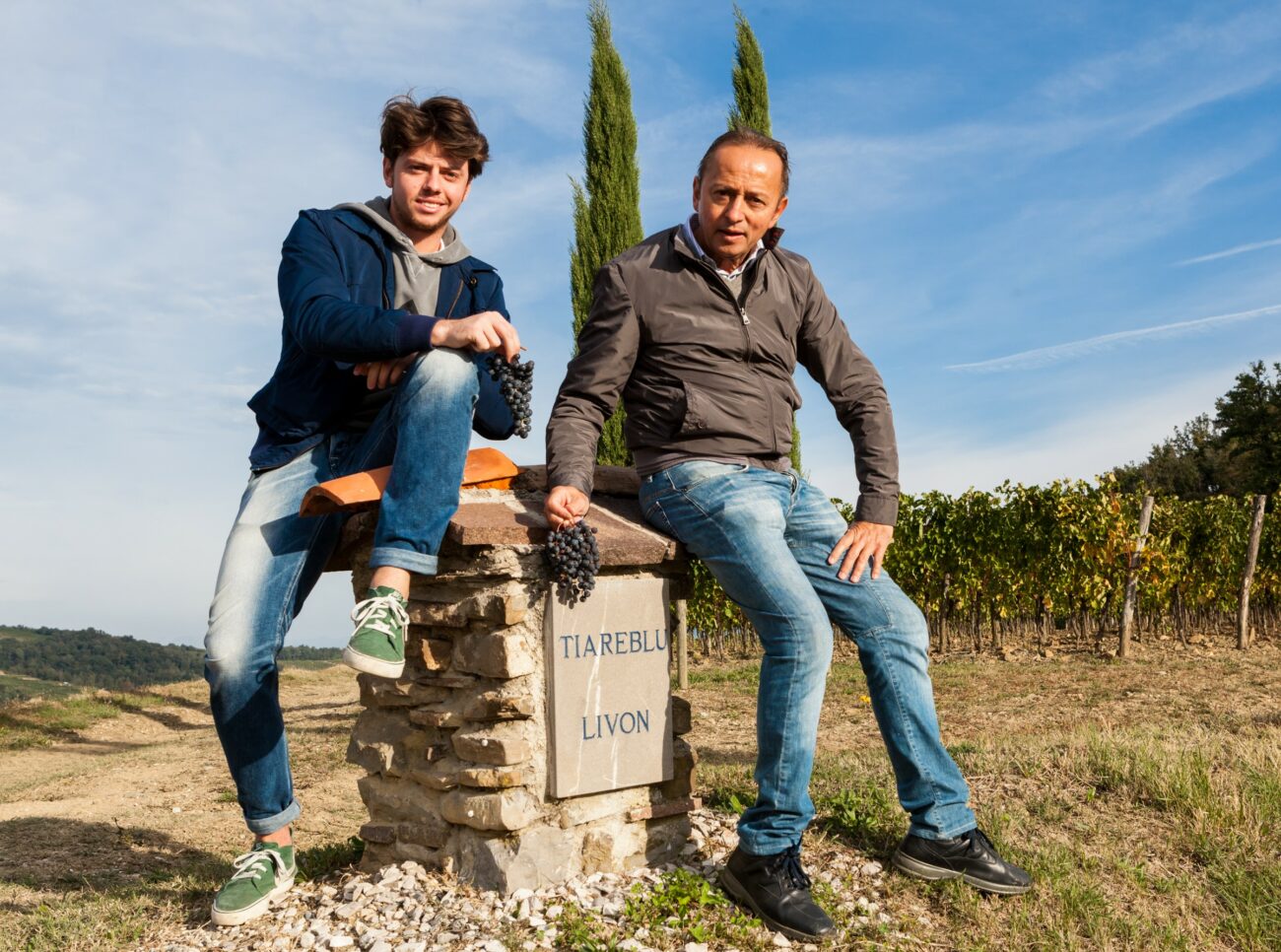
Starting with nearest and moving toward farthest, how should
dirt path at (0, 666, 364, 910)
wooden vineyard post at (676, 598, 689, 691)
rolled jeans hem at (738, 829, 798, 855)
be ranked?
rolled jeans hem at (738, 829, 798, 855), dirt path at (0, 666, 364, 910), wooden vineyard post at (676, 598, 689, 691)

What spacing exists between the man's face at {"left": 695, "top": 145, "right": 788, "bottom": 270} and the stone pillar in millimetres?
996

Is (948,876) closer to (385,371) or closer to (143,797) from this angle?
(385,371)

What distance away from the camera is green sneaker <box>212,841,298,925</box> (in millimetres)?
3230

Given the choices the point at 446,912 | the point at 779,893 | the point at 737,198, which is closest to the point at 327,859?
the point at 446,912

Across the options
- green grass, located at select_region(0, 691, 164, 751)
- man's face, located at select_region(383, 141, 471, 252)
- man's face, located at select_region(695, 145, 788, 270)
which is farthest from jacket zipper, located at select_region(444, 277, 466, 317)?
green grass, located at select_region(0, 691, 164, 751)

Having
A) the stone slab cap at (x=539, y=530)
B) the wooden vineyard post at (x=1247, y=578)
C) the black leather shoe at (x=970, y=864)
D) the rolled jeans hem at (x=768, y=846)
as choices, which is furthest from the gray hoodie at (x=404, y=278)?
the wooden vineyard post at (x=1247, y=578)

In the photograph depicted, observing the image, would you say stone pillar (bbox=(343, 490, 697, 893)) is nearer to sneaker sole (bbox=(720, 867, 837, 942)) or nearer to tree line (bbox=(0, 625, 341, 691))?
sneaker sole (bbox=(720, 867, 837, 942))

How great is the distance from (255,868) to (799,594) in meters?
1.95

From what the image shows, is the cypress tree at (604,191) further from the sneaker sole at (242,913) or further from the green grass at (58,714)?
the sneaker sole at (242,913)

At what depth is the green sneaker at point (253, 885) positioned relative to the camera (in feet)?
10.6

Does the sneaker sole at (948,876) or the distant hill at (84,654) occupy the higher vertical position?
the sneaker sole at (948,876)

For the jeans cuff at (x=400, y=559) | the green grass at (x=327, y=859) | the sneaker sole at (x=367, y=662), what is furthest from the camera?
the green grass at (x=327, y=859)

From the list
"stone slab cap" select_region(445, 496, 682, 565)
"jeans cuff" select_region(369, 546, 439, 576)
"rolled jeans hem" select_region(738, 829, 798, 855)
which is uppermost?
"stone slab cap" select_region(445, 496, 682, 565)

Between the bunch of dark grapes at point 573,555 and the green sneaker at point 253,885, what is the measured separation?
50.7 inches
